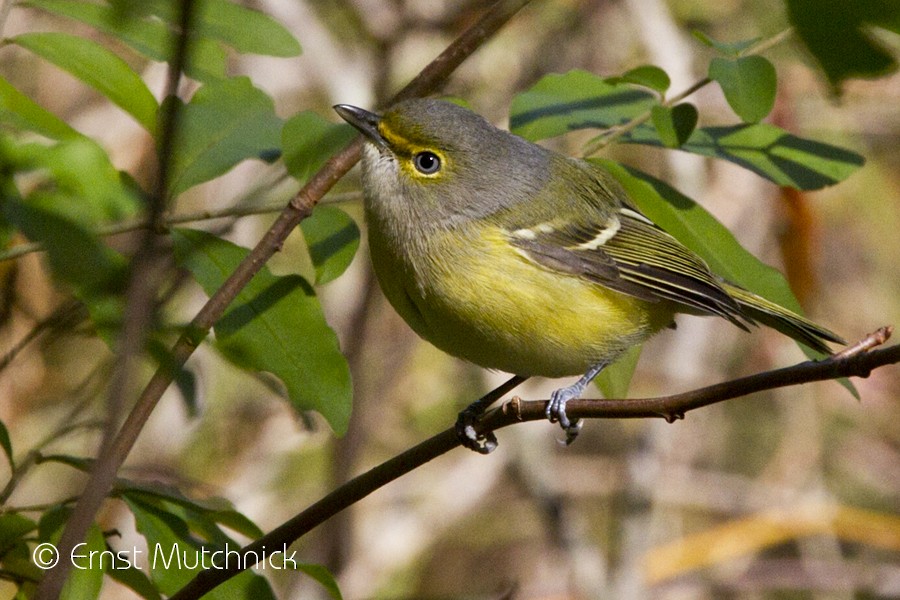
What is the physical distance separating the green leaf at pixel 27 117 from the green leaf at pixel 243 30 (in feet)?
1.21

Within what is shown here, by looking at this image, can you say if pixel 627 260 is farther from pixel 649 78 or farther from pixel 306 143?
pixel 306 143

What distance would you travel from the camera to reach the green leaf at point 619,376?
254 centimetres

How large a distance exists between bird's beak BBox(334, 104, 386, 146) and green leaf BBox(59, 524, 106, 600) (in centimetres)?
121

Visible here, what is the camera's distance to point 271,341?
195 cm

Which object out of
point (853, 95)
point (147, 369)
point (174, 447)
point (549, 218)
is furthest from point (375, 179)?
point (853, 95)

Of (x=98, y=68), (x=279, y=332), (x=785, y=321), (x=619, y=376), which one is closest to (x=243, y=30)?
(x=98, y=68)

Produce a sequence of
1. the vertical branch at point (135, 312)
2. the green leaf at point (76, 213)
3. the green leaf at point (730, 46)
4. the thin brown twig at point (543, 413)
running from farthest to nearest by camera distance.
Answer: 1. the green leaf at point (730, 46)
2. the thin brown twig at point (543, 413)
3. the green leaf at point (76, 213)
4. the vertical branch at point (135, 312)

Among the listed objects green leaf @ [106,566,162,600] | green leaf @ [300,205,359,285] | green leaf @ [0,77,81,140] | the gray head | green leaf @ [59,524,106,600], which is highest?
the gray head

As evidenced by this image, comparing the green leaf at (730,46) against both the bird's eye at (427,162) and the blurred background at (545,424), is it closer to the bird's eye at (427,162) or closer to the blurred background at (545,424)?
the bird's eye at (427,162)

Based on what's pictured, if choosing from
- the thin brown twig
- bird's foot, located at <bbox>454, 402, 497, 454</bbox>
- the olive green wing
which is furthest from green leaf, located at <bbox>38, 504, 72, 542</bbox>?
the olive green wing

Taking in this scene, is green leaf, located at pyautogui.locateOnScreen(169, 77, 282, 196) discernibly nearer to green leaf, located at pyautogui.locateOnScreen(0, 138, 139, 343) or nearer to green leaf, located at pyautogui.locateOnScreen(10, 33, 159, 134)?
green leaf, located at pyautogui.locateOnScreen(10, 33, 159, 134)

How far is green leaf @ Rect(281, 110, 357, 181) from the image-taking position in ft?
6.93

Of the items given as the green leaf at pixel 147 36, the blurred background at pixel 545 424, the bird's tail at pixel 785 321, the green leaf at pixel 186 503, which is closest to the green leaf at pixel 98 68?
the green leaf at pixel 147 36

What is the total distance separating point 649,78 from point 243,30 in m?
0.88
